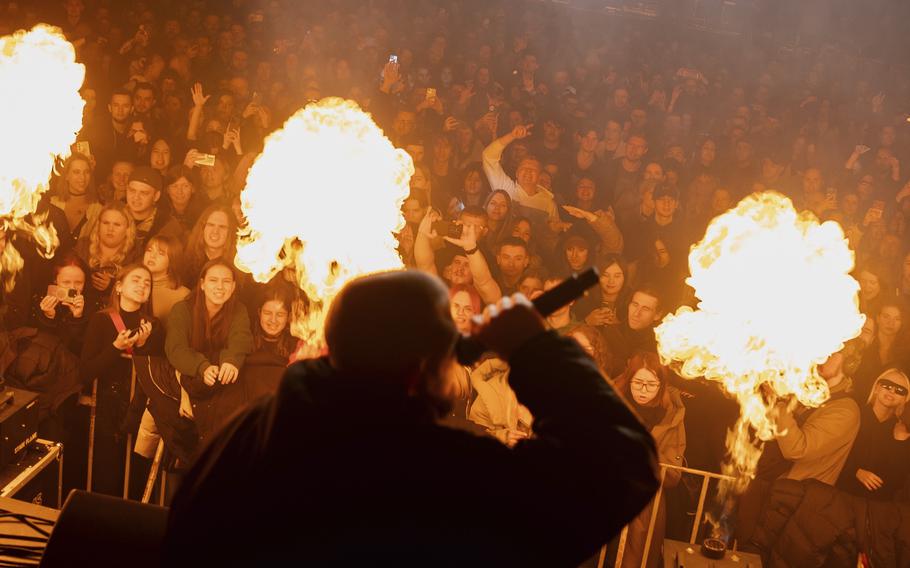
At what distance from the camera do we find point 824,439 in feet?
21.0

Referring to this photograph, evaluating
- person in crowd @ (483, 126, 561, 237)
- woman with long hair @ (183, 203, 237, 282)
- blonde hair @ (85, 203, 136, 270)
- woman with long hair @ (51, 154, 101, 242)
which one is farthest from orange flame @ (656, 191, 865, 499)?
woman with long hair @ (51, 154, 101, 242)

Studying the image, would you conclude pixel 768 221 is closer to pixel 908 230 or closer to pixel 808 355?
pixel 808 355

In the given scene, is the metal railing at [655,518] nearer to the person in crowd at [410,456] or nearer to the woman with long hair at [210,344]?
the woman with long hair at [210,344]

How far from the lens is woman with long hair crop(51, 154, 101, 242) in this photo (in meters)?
7.04

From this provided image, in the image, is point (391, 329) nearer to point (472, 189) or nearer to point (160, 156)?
point (472, 189)

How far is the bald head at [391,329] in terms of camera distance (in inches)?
68.6

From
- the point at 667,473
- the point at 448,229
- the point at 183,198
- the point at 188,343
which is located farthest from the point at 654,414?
the point at 183,198

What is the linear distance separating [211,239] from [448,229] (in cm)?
185

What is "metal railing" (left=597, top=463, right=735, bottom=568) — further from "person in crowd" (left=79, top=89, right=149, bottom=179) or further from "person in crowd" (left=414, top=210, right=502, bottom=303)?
"person in crowd" (left=79, top=89, right=149, bottom=179)

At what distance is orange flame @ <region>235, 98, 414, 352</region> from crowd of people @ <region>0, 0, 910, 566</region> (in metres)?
0.67

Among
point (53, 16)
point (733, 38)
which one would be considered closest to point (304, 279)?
point (53, 16)

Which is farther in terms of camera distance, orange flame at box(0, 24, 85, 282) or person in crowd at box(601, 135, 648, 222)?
person in crowd at box(601, 135, 648, 222)

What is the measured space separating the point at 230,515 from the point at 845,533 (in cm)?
598

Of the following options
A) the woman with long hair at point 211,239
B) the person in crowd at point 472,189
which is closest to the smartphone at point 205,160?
the woman with long hair at point 211,239
